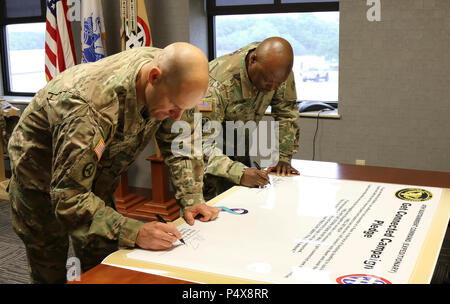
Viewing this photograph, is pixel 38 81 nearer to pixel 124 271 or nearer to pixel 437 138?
pixel 437 138

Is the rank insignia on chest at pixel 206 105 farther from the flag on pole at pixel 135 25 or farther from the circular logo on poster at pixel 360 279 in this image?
the flag on pole at pixel 135 25

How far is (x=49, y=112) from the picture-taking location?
4.38 feet

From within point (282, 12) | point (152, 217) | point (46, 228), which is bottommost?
point (152, 217)

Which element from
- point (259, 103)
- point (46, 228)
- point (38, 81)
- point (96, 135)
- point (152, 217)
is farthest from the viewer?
point (38, 81)

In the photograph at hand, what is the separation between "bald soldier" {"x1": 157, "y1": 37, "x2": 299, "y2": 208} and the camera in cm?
167

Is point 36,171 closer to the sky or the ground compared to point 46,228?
closer to the sky

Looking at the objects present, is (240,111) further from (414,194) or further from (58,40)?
(58,40)

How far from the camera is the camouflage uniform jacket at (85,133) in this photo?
1.23m

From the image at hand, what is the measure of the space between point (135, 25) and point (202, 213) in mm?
2555

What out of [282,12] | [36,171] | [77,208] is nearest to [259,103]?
[36,171]

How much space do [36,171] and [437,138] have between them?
115 inches
